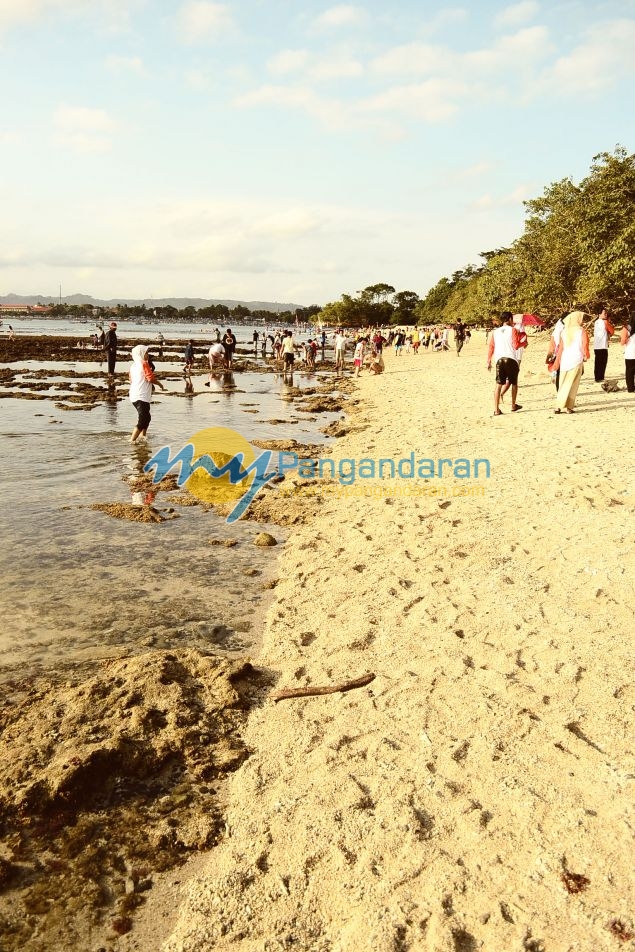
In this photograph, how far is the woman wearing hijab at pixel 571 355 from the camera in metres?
10.4

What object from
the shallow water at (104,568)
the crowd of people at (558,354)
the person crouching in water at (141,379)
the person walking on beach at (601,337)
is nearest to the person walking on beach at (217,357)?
the shallow water at (104,568)

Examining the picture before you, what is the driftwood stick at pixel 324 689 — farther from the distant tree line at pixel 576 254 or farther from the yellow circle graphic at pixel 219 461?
the distant tree line at pixel 576 254

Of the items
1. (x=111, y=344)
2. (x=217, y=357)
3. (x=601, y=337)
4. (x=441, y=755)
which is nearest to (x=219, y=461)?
(x=441, y=755)

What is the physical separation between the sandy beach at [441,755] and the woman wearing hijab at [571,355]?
519cm

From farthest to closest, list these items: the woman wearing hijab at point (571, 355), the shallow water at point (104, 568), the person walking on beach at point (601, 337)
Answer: the person walking on beach at point (601, 337)
the woman wearing hijab at point (571, 355)
the shallow water at point (104, 568)

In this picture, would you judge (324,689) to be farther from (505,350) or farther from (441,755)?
(505,350)

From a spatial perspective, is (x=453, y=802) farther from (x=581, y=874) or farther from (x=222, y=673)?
(x=222, y=673)

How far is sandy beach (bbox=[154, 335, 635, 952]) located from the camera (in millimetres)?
2189

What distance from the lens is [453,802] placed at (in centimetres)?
268

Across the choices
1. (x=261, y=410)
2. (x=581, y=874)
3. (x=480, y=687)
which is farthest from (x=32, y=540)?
(x=261, y=410)

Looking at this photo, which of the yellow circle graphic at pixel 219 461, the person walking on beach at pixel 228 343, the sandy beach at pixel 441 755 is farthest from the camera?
the person walking on beach at pixel 228 343

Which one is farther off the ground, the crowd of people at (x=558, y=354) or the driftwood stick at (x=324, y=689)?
the crowd of people at (x=558, y=354)

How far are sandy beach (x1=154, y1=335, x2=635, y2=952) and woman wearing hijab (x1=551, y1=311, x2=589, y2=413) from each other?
17.0 ft

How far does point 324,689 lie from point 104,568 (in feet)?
10.4
